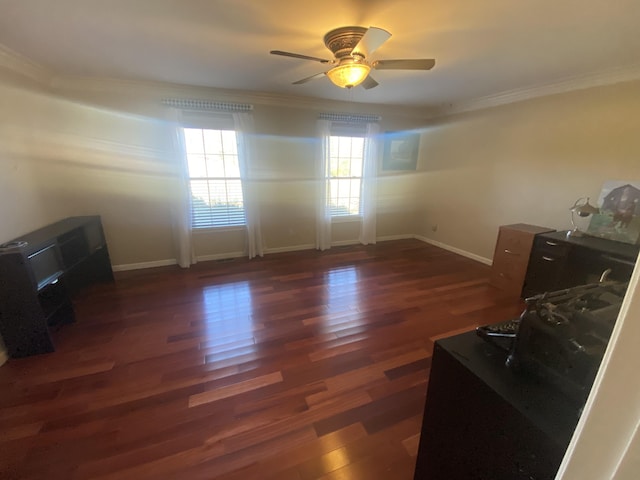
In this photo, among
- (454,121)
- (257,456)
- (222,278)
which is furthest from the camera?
(454,121)

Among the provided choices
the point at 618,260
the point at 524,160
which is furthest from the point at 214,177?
the point at 618,260

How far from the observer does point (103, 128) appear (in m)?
3.13

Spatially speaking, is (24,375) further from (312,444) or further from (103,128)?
(103,128)

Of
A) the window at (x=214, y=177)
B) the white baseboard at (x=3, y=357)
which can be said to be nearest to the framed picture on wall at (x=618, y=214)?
the window at (x=214, y=177)

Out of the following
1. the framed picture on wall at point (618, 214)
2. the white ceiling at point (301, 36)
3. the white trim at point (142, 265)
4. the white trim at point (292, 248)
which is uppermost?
the white ceiling at point (301, 36)

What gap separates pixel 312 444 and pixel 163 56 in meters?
3.18

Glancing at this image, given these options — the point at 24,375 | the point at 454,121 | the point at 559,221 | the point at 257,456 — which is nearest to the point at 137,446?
the point at 257,456

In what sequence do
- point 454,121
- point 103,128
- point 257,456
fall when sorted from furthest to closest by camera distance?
point 454,121, point 103,128, point 257,456

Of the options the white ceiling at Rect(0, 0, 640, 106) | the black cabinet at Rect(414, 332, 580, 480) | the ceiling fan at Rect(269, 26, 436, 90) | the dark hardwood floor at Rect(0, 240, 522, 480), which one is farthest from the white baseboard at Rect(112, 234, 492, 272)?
the black cabinet at Rect(414, 332, 580, 480)

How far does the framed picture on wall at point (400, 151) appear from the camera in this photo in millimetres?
4688

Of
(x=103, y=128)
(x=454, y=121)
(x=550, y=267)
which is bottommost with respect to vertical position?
(x=550, y=267)

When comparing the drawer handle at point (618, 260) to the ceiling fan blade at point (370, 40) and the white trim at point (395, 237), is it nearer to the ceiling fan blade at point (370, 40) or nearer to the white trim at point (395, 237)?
the ceiling fan blade at point (370, 40)

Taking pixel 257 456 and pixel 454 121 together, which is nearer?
pixel 257 456

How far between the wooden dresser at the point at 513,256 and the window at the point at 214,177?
350 centimetres
